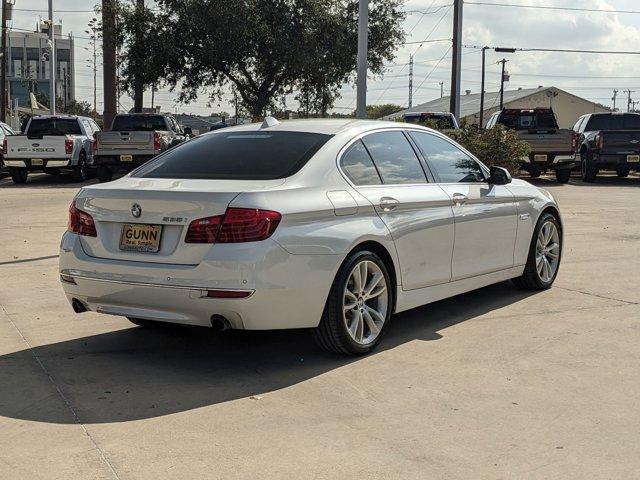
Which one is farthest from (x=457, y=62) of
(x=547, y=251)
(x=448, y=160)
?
(x=448, y=160)

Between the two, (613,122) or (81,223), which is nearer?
(81,223)

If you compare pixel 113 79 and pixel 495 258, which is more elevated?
pixel 113 79

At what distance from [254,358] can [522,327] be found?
2.12 meters

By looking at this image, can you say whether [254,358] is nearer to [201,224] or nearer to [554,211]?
[201,224]

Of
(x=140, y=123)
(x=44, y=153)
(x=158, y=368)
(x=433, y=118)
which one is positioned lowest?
(x=158, y=368)

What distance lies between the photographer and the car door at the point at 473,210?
6.56 metres

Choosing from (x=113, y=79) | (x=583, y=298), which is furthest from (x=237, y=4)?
(x=583, y=298)

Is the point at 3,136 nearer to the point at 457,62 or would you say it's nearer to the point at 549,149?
the point at 457,62

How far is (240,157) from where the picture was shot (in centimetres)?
579

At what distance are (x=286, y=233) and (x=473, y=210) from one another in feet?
7.19

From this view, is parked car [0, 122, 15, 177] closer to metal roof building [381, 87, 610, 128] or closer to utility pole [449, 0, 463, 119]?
utility pole [449, 0, 463, 119]

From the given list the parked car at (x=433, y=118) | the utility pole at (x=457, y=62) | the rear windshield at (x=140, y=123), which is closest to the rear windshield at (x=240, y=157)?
the parked car at (x=433, y=118)

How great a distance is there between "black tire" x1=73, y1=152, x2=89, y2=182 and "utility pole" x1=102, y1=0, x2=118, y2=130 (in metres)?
5.66

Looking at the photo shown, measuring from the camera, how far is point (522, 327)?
6461 millimetres
